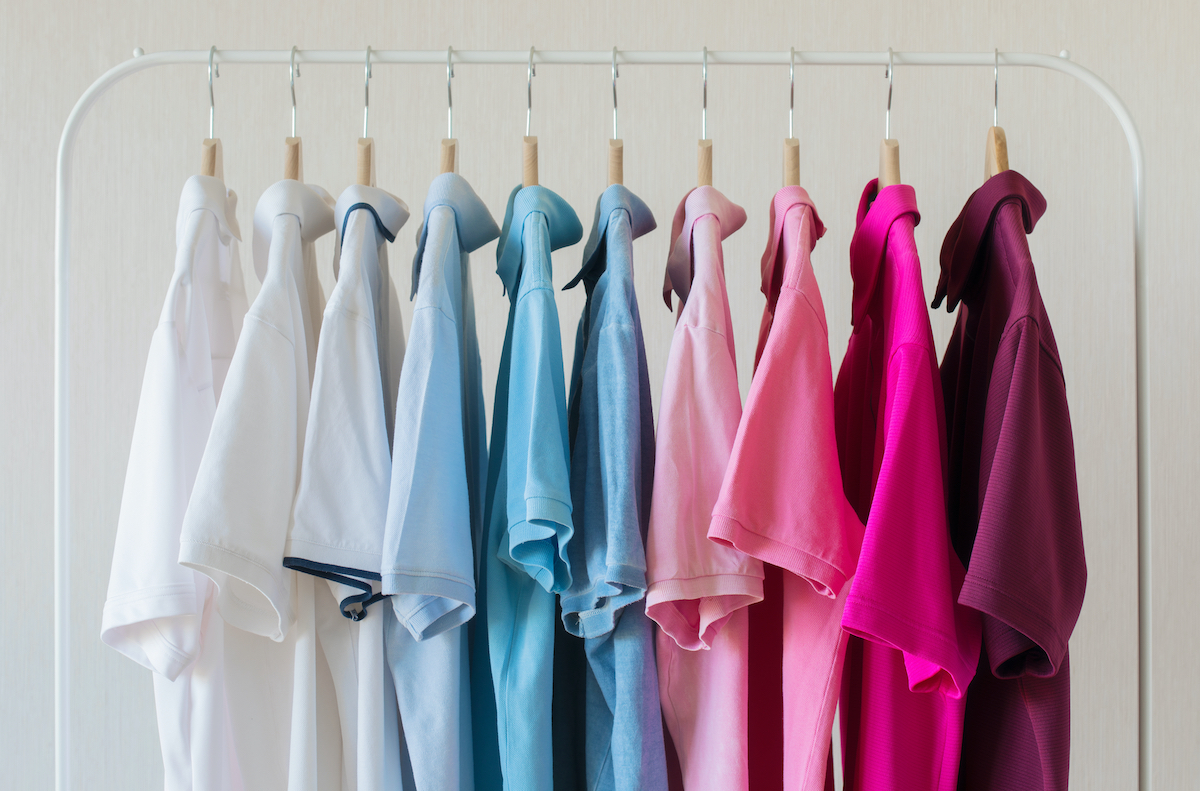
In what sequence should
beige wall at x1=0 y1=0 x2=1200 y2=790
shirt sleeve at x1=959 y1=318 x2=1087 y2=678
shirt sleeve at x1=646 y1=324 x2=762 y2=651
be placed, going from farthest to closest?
beige wall at x1=0 y1=0 x2=1200 y2=790 → shirt sleeve at x1=646 y1=324 x2=762 y2=651 → shirt sleeve at x1=959 y1=318 x2=1087 y2=678

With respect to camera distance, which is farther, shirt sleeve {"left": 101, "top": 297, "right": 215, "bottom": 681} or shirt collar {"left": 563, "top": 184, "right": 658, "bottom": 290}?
Answer: shirt collar {"left": 563, "top": 184, "right": 658, "bottom": 290}

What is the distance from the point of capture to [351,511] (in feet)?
2.93

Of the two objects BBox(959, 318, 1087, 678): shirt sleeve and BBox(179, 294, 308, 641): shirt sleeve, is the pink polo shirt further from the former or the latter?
BBox(179, 294, 308, 641): shirt sleeve

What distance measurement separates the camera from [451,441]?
0.90 meters

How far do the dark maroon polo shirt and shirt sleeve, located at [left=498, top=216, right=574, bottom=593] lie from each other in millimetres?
378

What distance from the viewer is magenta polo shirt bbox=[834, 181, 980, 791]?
2.58 ft

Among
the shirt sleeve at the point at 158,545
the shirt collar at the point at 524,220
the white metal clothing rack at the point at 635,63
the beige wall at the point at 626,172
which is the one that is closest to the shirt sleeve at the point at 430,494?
the shirt collar at the point at 524,220

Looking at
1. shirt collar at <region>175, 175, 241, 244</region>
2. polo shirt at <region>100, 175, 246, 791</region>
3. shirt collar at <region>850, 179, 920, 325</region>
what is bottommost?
polo shirt at <region>100, 175, 246, 791</region>

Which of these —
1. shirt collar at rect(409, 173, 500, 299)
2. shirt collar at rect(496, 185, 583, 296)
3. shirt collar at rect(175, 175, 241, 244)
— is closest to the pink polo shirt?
shirt collar at rect(496, 185, 583, 296)

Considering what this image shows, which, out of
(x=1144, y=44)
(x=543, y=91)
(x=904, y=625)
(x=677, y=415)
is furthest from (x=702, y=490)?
(x=1144, y=44)

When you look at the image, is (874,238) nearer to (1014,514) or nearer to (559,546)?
(1014,514)

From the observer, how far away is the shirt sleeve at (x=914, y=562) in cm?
78

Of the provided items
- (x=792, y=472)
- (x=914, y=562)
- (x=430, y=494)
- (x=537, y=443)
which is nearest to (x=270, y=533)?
(x=430, y=494)

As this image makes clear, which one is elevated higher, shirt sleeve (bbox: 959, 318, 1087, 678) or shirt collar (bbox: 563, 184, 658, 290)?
shirt collar (bbox: 563, 184, 658, 290)
